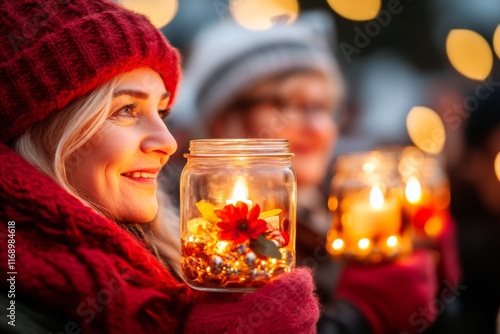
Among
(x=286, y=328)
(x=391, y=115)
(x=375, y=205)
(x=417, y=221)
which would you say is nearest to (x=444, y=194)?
(x=417, y=221)

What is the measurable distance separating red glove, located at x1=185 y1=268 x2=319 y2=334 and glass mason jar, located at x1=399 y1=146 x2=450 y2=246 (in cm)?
94

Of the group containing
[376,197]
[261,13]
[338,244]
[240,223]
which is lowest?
[338,244]

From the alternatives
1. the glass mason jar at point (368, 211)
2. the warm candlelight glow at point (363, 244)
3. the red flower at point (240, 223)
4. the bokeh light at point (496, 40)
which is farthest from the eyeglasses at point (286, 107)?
the red flower at point (240, 223)

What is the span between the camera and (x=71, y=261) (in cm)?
83

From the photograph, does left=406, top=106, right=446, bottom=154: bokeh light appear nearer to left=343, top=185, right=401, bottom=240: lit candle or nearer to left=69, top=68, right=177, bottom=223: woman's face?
left=343, top=185, right=401, bottom=240: lit candle

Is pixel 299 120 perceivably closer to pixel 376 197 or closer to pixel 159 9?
pixel 376 197

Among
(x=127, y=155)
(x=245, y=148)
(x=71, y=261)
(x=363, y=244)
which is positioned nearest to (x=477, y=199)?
(x=363, y=244)

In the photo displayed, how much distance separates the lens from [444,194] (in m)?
1.92

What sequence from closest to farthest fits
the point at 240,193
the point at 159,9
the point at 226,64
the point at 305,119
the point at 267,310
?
1. the point at 267,310
2. the point at 240,193
3. the point at 159,9
4. the point at 226,64
5. the point at 305,119

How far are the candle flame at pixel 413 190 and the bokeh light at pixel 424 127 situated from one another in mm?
161

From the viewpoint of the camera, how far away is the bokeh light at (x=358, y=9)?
1788 millimetres

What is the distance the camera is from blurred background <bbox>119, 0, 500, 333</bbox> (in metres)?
1.81

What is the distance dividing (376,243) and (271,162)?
0.77 m

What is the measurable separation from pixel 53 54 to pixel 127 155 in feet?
0.61
